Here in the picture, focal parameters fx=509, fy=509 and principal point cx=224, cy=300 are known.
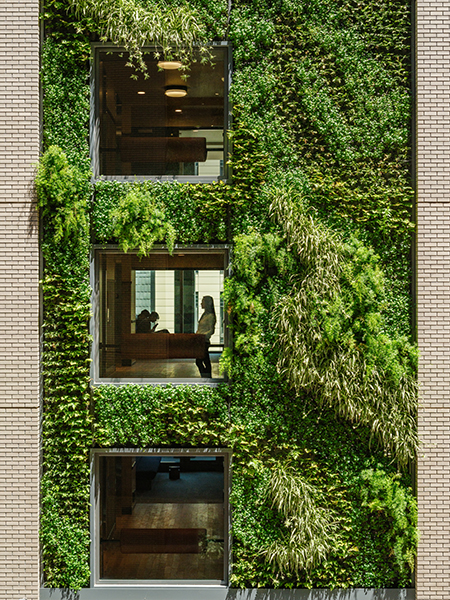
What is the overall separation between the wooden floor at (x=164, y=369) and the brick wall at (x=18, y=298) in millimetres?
1239

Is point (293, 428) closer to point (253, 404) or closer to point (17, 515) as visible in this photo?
point (253, 404)

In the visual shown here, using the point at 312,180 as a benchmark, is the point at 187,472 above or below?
below

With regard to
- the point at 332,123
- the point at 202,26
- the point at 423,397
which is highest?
the point at 202,26

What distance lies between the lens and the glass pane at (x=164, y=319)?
7.63 meters

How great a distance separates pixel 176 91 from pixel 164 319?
3449 millimetres

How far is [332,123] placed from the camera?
748 centimetres

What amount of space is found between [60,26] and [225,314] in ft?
16.2

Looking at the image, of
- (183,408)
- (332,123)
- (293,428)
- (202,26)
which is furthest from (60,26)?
(293,428)

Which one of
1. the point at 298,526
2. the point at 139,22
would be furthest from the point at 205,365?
the point at 139,22

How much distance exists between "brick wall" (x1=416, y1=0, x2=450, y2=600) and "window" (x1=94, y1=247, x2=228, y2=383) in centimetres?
299

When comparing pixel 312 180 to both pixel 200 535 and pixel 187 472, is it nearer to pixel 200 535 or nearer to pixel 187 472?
pixel 187 472

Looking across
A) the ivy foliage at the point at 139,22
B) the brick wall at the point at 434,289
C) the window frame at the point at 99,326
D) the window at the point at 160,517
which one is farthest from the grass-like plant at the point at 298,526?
the ivy foliage at the point at 139,22

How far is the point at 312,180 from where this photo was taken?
296 inches

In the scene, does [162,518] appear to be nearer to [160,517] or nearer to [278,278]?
[160,517]
